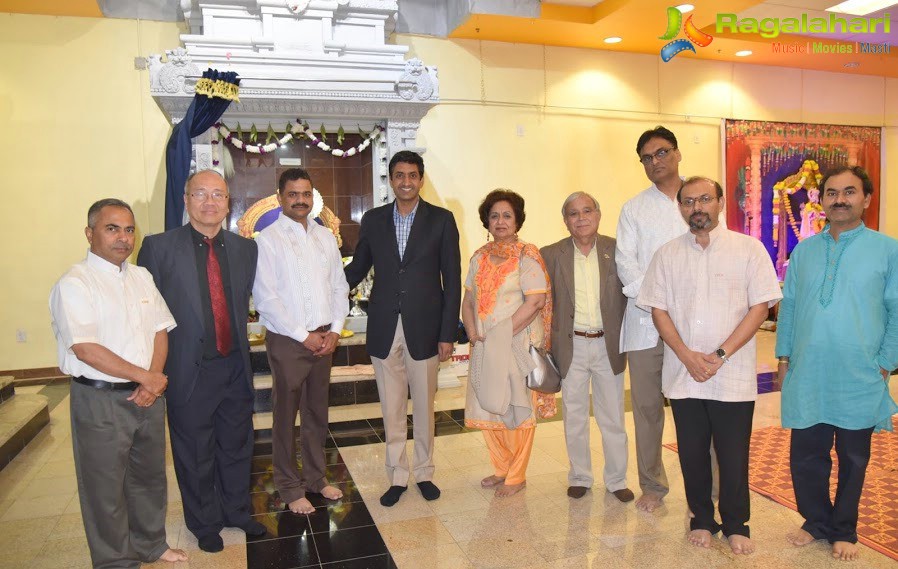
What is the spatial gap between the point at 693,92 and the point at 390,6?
4.37 m

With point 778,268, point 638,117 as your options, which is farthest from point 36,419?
point 778,268

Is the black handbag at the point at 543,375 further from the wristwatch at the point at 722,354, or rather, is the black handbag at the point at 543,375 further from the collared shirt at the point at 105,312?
the collared shirt at the point at 105,312

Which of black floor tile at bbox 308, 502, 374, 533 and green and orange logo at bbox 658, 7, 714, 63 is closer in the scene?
black floor tile at bbox 308, 502, 374, 533

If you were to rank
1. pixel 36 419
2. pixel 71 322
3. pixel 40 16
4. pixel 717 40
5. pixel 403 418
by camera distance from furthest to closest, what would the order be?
pixel 717 40 → pixel 40 16 → pixel 36 419 → pixel 403 418 → pixel 71 322

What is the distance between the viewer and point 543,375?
10.3 ft

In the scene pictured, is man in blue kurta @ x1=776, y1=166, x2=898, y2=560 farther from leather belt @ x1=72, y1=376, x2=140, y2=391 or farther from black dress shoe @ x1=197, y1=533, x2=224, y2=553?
leather belt @ x1=72, y1=376, x2=140, y2=391

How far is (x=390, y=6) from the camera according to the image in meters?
6.46

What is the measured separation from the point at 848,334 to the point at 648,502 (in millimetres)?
1178

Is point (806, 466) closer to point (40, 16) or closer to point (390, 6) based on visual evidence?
point (390, 6)

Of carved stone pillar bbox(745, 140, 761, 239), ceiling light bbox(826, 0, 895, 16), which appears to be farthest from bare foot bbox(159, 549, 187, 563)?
carved stone pillar bbox(745, 140, 761, 239)

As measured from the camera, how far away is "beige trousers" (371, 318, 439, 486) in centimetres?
325

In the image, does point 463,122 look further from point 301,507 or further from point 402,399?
point 301,507

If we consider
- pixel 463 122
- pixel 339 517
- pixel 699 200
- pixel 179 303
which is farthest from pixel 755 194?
pixel 179 303

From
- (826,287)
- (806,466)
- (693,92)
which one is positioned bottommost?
(806,466)
